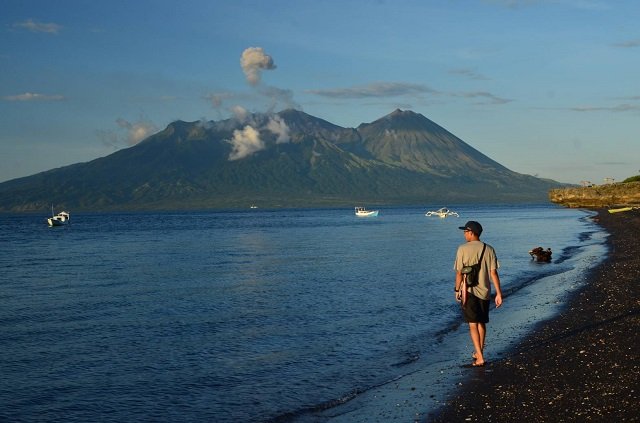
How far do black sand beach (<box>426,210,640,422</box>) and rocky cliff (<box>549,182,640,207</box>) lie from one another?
76.9 meters

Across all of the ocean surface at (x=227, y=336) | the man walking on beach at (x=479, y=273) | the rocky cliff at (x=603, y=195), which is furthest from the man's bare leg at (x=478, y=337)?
the rocky cliff at (x=603, y=195)

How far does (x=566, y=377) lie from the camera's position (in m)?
12.9

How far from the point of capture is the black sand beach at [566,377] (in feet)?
35.9

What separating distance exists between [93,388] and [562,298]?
15946mm

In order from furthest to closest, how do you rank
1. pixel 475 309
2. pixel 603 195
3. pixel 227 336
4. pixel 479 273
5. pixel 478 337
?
pixel 603 195, pixel 227 336, pixel 478 337, pixel 475 309, pixel 479 273

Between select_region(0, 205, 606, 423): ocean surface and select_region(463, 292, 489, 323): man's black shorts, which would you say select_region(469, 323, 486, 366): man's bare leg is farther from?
select_region(0, 205, 606, 423): ocean surface

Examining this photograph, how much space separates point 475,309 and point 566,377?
2095mm

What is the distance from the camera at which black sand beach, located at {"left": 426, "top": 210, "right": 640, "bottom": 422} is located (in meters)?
11.0

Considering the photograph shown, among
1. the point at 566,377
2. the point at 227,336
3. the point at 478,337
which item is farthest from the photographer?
the point at 227,336

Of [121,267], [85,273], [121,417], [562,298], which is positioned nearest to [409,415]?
[121,417]

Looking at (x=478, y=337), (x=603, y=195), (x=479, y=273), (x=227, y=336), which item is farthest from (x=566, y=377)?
(x=603, y=195)

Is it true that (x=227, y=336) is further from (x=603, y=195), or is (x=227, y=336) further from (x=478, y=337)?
(x=603, y=195)

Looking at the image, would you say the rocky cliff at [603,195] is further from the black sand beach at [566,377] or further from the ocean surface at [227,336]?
the black sand beach at [566,377]

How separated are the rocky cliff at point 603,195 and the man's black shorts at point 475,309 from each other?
81.9 m
